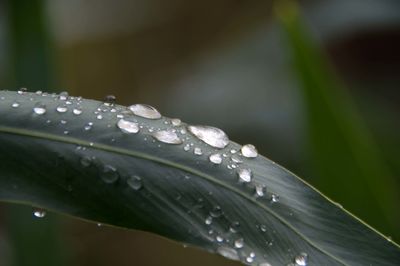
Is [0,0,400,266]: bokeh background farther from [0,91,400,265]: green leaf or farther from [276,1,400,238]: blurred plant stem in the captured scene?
[0,91,400,265]: green leaf

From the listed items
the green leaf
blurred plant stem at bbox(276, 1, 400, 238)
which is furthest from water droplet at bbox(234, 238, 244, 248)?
blurred plant stem at bbox(276, 1, 400, 238)

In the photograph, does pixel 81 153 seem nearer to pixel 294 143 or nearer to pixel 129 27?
pixel 294 143

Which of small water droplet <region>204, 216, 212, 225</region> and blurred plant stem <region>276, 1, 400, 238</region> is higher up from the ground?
small water droplet <region>204, 216, 212, 225</region>

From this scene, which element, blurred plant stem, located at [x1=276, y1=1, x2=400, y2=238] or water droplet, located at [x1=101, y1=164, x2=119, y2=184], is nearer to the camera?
water droplet, located at [x1=101, y1=164, x2=119, y2=184]

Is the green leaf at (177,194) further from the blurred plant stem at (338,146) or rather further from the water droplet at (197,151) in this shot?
the blurred plant stem at (338,146)

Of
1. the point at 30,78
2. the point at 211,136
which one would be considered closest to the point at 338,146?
the point at 30,78

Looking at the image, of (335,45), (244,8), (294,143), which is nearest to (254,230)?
(294,143)
